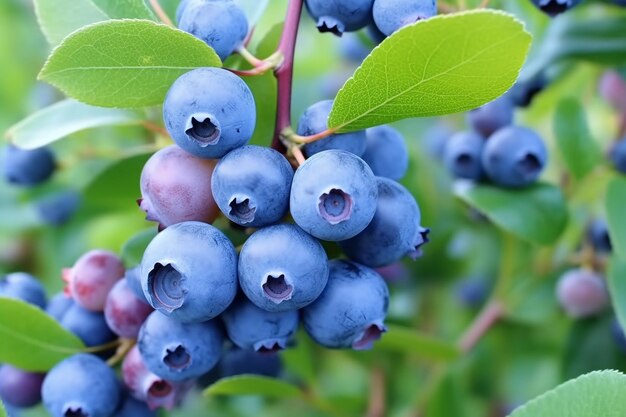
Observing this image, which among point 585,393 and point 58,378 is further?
point 58,378

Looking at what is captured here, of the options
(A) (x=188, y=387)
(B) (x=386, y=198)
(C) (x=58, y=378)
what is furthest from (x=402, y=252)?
(C) (x=58, y=378)

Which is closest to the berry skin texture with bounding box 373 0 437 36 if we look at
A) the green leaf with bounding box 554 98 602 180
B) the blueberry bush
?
the blueberry bush

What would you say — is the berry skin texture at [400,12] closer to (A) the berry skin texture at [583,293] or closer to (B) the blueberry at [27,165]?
(A) the berry skin texture at [583,293]

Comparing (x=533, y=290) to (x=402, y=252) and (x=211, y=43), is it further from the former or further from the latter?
(x=211, y=43)

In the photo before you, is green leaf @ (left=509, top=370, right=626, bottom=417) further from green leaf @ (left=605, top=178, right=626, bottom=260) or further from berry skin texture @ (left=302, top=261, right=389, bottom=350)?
green leaf @ (left=605, top=178, right=626, bottom=260)

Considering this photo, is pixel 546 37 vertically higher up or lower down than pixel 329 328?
higher up

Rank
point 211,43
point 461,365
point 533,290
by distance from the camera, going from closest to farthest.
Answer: point 211,43, point 533,290, point 461,365

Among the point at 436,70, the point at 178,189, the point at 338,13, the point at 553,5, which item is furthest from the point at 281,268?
the point at 553,5
